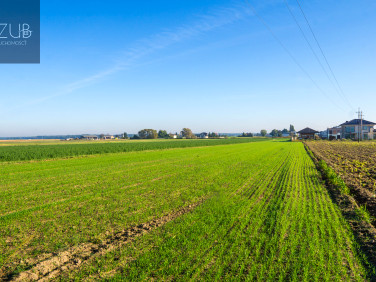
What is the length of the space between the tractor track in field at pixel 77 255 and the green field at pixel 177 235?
0.02m

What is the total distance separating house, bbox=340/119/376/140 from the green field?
92.5m

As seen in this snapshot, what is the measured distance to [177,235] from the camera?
20.0 ft

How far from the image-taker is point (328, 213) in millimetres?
7918

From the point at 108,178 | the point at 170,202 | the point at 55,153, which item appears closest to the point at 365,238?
the point at 170,202

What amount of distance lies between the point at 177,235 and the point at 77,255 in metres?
2.49

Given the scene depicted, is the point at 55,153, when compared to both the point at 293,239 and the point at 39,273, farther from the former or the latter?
the point at 293,239

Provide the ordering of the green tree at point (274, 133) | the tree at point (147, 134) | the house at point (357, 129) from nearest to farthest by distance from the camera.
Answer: the house at point (357, 129)
the tree at point (147, 134)
the green tree at point (274, 133)

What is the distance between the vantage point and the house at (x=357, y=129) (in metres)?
→ 81.8

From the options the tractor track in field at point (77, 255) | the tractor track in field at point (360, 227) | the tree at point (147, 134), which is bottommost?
the tractor track in field at point (77, 255)

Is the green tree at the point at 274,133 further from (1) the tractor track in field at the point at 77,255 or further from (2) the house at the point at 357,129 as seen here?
(1) the tractor track in field at the point at 77,255

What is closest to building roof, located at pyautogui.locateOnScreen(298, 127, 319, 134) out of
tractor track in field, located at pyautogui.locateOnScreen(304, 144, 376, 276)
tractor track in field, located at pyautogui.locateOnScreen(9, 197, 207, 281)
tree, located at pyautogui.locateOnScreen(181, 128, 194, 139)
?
tree, located at pyautogui.locateOnScreen(181, 128, 194, 139)

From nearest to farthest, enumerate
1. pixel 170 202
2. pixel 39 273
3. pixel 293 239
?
pixel 39 273 → pixel 293 239 → pixel 170 202

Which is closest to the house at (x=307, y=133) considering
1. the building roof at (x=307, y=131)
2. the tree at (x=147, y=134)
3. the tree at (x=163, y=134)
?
the building roof at (x=307, y=131)

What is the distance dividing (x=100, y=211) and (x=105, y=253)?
3220mm
